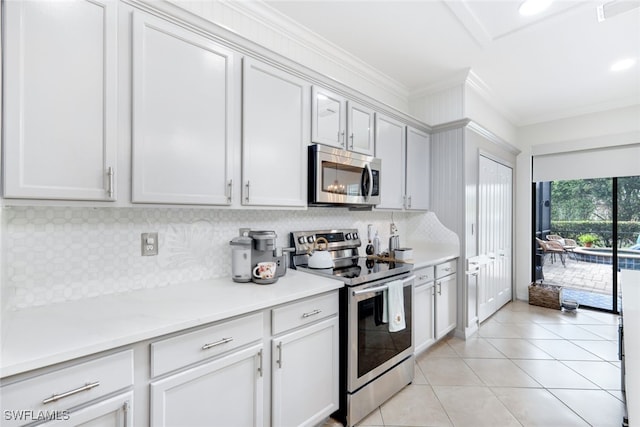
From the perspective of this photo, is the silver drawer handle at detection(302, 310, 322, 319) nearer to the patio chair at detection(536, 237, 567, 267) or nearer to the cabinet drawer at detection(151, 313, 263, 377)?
the cabinet drawer at detection(151, 313, 263, 377)

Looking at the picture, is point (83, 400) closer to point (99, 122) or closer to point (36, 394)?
point (36, 394)

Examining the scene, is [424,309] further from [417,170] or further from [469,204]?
[417,170]

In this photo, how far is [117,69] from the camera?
1315 mm

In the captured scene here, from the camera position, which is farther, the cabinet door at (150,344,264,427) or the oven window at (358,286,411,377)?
the oven window at (358,286,411,377)

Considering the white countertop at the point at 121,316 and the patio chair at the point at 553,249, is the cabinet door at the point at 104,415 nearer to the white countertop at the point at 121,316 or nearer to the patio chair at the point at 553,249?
the white countertop at the point at 121,316

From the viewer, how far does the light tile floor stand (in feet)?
6.50

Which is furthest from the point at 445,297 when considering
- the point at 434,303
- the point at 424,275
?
the point at 424,275

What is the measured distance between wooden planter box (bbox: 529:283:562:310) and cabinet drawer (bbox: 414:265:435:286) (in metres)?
2.62

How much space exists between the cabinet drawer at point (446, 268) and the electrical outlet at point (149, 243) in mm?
2377

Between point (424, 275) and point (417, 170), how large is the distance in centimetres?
118

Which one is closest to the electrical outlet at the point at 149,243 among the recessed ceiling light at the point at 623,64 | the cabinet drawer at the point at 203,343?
the cabinet drawer at the point at 203,343

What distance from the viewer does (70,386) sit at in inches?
37.6

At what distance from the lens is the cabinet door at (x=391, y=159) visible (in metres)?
2.77

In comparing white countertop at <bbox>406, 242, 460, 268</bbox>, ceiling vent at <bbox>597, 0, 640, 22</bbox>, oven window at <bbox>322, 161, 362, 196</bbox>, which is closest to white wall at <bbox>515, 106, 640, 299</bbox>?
white countertop at <bbox>406, 242, 460, 268</bbox>
